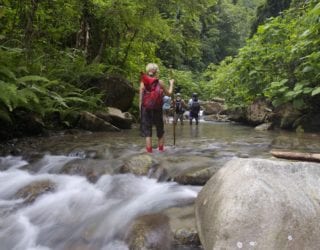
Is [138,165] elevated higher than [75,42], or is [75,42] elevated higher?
[75,42]

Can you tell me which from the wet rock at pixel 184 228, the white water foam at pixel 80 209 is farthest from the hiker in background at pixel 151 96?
the wet rock at pixel 184 228

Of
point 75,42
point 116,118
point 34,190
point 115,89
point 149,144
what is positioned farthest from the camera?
point 75,42

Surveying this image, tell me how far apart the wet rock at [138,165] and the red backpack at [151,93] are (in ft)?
3.58

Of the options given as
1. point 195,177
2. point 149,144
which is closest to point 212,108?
point 149,144

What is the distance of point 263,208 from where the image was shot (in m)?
3.85

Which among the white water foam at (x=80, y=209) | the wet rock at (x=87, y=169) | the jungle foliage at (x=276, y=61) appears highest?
the jungle foliage at (x=276, y=61)

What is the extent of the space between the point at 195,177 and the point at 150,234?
1.81 meters

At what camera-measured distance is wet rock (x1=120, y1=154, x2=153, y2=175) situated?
22.1 feet

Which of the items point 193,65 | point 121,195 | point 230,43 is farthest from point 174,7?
point 230,43

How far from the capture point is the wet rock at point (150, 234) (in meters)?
4.41

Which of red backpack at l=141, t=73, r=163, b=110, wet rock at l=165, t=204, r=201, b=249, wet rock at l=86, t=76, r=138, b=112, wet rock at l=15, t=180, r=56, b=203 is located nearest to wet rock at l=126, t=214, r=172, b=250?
wet rock at l=165, t=204, r=201, b=249

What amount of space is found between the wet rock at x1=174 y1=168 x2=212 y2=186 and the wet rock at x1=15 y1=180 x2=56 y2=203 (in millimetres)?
2004

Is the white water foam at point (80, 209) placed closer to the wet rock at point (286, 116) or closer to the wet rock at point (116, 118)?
the wet rock at point (116, 118)

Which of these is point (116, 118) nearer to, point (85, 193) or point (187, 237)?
point (85, 193)
